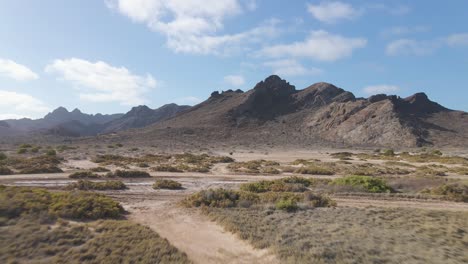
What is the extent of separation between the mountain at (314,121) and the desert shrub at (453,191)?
64.0 metres

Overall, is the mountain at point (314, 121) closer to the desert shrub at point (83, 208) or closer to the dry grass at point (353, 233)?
the dry grass at point (353, 233)

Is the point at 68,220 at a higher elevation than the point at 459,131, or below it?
below

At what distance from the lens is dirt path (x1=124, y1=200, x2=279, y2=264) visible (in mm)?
9836

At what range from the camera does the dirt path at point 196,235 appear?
9.84 m

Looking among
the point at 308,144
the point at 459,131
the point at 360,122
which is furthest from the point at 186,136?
the point at 459,131

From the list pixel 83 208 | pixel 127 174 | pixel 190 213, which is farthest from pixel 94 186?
pixel 190 213

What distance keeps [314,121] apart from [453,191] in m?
92.9

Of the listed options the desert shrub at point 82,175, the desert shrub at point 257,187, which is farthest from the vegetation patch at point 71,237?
the desert shrub at point 82,175

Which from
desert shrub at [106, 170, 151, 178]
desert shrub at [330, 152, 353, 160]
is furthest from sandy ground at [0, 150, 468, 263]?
desert shrub at [330, 152, 353, 160]

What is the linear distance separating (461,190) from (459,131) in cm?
9010

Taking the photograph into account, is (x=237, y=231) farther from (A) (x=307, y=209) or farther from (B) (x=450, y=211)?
(B) (x=450, y=211)

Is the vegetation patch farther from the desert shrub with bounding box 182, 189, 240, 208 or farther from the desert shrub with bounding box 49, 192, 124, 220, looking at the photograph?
the desert shrub with bounding box 182, 189, 240, 208

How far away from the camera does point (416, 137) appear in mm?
82812

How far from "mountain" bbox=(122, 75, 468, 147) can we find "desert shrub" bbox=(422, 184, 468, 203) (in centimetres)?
6400
